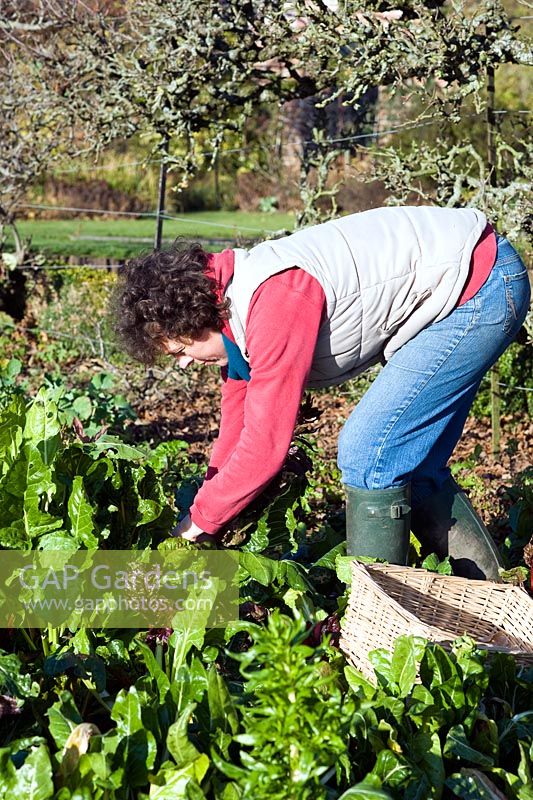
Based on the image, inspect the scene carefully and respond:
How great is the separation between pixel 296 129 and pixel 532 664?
14037 mm

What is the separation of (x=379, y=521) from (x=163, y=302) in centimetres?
88

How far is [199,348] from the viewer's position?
2547 mm

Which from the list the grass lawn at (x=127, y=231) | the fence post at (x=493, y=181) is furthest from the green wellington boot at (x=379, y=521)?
the grass lawn at (x=127, y=231)

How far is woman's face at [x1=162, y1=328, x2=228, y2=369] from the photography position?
251cm

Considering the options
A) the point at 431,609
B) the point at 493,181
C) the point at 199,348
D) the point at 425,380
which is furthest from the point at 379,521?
the point at 493,181

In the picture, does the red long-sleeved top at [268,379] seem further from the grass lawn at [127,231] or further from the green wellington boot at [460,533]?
the grass lawn at [127,231]

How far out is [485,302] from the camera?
8.70 ft

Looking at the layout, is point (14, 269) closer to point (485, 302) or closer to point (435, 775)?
point (485, 302)

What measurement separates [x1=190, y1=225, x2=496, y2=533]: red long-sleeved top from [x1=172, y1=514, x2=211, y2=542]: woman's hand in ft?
0.13

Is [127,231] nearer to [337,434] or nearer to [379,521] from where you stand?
[337,434]

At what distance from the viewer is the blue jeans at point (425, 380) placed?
8.66 ft

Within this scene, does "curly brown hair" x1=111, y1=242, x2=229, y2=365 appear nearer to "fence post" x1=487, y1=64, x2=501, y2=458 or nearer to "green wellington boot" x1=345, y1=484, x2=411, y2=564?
"green wellington boot" x1=345, y1=484, x2=411, y2=564

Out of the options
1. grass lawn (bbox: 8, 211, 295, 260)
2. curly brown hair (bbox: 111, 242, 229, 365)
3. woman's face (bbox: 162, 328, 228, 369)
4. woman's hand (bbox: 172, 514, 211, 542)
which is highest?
curly brown hair (bbox: 111, 242, 229, 365)

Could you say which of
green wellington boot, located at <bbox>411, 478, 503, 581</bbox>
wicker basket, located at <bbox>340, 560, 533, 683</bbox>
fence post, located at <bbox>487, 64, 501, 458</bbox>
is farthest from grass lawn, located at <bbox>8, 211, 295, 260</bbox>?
wicker basket, located at <bbox>340, 560, 533, 683</bbox>
